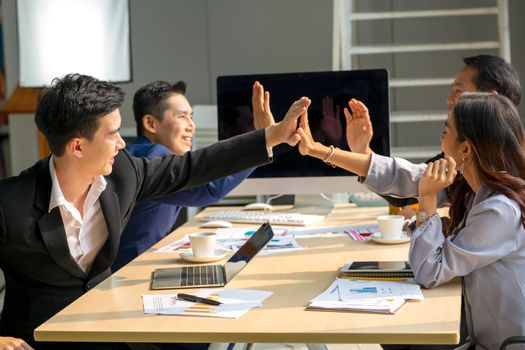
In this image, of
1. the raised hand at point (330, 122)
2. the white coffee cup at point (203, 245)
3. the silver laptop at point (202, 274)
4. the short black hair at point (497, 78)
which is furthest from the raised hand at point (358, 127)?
the white coffee cup at point (203, 245)

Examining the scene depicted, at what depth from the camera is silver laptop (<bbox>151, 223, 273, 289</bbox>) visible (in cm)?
218

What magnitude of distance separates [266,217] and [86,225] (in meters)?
1.03

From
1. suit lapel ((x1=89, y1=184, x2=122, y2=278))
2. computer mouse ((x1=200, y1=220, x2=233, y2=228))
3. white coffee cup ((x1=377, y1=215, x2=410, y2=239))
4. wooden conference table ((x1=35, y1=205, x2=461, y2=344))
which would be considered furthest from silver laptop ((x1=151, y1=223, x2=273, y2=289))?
computer mouse ((x1=200, y1=220, x2=233, y2=228))

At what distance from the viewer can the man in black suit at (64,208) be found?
2.21 metres

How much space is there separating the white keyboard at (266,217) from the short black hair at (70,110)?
1030 mm

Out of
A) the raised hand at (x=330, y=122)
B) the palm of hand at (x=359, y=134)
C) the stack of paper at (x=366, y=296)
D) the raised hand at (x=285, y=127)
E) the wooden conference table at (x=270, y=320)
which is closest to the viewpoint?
the wooden conference table at (x=270, y=320)

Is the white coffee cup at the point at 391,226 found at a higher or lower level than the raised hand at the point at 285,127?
lower

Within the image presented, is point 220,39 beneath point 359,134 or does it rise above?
above

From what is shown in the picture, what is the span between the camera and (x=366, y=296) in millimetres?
1980

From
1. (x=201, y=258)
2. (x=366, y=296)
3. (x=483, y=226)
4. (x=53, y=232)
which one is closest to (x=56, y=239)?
(x=53, y=232)

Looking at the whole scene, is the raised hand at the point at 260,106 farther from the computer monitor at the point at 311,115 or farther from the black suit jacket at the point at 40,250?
the black suit jacket at the point at 40,250

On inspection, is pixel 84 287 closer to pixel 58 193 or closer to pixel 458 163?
pixel 58 193

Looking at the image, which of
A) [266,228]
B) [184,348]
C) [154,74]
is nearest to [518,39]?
[154,74]

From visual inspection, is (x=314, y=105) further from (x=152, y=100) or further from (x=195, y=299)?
(x=195, y=299)
